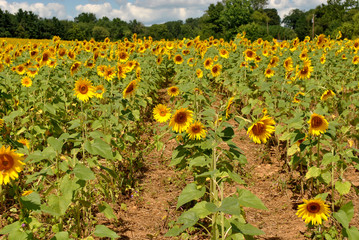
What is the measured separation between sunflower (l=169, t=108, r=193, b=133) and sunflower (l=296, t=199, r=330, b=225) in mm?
1007

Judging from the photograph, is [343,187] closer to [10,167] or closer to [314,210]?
[314,210]

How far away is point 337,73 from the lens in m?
6.94

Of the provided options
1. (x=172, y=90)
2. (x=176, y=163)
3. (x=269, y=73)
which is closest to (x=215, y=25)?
(x=269, y=73)

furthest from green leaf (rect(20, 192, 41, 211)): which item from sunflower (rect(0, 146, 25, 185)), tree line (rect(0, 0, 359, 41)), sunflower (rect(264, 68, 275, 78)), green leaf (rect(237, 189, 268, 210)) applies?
tree line (rect(0, 0, 359, 41))

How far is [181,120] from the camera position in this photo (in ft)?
8.27

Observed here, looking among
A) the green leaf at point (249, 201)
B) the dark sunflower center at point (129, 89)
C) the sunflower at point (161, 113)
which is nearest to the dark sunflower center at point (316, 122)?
the green leaf at point (249, 201)

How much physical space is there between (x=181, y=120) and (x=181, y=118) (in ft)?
0.05

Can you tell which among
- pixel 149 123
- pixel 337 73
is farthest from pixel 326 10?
pixel 149 123

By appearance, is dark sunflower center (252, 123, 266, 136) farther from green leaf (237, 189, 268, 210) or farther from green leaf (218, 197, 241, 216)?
green leaf (218, 197, 241, 216)

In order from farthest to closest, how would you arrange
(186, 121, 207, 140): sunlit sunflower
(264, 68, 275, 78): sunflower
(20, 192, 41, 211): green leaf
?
(264, 68, 275, 78): sunflower, (186, 121, 207, 140): sunlit sunflower, (20, 192, 41, 211): green leaf

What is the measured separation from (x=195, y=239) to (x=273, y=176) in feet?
5.14

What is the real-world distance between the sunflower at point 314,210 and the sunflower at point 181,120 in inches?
39.7

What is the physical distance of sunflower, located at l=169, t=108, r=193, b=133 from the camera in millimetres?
2492

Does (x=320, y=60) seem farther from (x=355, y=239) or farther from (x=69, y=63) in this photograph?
(x=355, y=239)
